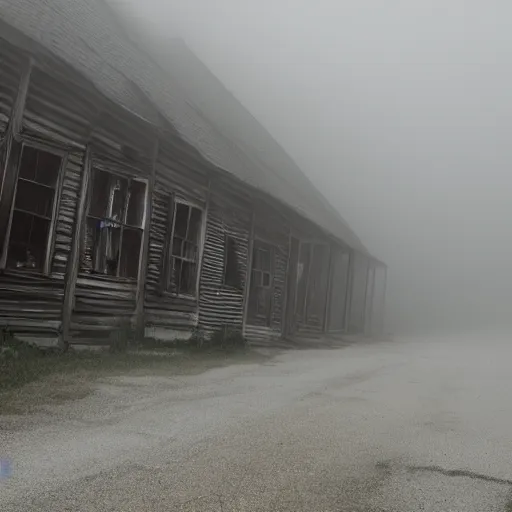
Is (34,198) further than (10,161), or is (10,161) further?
(34,198)

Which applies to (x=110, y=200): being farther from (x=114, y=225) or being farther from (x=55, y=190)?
(x=55, y=190)

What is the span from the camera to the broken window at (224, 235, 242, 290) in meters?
12.1

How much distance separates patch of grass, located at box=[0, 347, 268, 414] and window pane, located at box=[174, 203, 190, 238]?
7.66 ft

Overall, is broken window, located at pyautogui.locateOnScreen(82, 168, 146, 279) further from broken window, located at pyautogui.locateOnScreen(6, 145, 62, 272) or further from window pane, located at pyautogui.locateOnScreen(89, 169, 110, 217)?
broken window, located at pyautogui.locateOnScreen(6, 145, 62, 272)

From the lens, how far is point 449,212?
10044 centimetres

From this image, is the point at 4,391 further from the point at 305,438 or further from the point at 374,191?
the point at 374,191

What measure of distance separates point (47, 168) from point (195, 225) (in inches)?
156

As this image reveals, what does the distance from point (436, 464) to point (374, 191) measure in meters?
85.4

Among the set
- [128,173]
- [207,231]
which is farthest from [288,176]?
[128,173]

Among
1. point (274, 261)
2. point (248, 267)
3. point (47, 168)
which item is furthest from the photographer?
point (274, 261)

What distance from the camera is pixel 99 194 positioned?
26.8 feet

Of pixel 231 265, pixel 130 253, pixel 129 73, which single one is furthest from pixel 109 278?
pixel 129 73

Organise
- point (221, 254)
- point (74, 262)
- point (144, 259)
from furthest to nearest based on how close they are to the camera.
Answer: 1. point (221, 254)
2. point (144, 259)
3. point (74, 262)

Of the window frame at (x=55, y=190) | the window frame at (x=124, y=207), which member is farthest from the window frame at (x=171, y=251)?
the window frame at (x=55, y=190)
